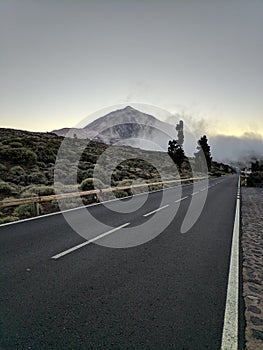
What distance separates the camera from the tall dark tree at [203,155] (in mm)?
89250

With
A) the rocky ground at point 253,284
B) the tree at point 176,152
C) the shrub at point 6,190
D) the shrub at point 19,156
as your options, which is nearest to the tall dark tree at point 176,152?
the tree at point 176,152

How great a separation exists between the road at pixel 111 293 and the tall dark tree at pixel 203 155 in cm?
8445

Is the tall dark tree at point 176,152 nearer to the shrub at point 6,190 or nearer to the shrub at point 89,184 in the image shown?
the shrub at point 89,184

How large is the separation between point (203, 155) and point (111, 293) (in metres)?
89.6

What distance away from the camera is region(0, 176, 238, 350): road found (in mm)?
2932

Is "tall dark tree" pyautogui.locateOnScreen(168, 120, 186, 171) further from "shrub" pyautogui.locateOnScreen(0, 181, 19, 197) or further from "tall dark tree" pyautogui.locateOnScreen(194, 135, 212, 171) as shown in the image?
"shrub" pyautogui.locateOnScreen(0, 181, 19, 197)

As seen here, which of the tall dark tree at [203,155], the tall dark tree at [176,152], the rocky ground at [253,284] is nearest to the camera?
the rocky ground at [253,284]

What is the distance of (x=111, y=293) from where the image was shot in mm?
4012

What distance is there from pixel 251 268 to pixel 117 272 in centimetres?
264

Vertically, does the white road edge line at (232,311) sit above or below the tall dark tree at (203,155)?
below

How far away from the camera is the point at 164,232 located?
8.09 meters

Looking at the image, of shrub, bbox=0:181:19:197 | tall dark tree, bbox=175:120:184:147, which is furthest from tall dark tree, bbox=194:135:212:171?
shrub, bbox=0:181:19:197

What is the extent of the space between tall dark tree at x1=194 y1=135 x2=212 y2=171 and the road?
8445 cm

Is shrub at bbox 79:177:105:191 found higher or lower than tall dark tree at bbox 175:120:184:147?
lower
